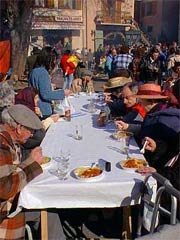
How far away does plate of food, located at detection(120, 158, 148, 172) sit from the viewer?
2.61m

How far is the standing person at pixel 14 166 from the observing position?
229 centimetres

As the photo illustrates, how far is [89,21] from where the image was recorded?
115ft

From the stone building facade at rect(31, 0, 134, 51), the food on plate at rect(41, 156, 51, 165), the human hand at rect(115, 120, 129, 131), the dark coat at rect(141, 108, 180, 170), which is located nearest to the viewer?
the food on plate at rect(41, 156, 51, 165)

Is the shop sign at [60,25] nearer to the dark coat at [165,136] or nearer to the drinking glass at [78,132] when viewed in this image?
the drinking glass at [78,132]

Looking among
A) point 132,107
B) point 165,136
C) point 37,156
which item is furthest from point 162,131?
point 132,107

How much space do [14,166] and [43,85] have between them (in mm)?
2620

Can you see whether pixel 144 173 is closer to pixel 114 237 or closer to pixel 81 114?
pixel 114 237

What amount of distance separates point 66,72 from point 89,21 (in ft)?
82.2

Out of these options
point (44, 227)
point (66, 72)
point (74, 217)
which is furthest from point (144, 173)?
point (66, 72)

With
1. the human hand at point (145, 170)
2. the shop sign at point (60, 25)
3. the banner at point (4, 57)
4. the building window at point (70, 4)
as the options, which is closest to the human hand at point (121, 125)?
the human hand at point (145, 170)

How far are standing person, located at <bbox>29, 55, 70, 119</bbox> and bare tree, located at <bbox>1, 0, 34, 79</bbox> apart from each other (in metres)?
8.74

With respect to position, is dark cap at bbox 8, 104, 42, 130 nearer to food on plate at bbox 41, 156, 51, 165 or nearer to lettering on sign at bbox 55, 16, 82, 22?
food on plate at bbox 41, 156, 51, 165

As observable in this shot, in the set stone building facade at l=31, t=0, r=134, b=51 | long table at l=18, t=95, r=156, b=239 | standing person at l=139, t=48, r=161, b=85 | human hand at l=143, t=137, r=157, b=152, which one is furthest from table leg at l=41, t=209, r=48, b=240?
stone building facade at l=31, t=0, r=134, b=51

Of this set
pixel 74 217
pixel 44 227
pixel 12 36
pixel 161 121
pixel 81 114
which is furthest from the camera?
pixel 12 36
